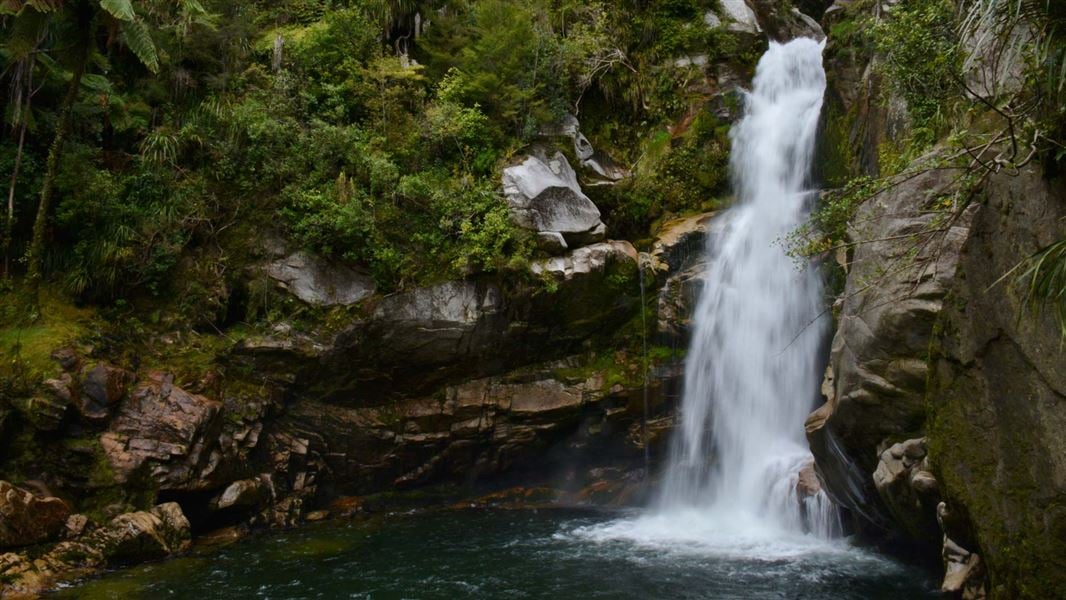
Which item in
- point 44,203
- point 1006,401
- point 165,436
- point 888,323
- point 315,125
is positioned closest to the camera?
point 1006,401

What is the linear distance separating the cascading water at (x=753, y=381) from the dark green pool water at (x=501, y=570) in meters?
0.96

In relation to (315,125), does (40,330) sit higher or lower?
lower

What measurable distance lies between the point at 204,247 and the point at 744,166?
13209 mm

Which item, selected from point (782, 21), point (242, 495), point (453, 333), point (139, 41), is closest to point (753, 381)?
point (453, 333)

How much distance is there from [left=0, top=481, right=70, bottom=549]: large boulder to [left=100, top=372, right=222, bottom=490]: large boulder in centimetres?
110

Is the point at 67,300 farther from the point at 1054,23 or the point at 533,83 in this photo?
the point at 1054,23

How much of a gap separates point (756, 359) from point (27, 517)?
13.7m

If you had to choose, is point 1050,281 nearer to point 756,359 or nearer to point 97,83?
point 756,359

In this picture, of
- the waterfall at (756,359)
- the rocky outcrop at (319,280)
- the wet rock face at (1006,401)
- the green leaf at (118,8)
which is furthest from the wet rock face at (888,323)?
the green leaf at (118,8)

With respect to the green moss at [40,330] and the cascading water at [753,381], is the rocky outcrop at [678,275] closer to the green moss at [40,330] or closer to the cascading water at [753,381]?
the cascading water at [753,381]

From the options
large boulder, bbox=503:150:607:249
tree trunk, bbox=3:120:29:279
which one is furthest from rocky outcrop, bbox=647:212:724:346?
tree trunk, bbox=3:120:29:279

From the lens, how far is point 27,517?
10.9 meters

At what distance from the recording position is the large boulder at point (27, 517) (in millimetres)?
10586

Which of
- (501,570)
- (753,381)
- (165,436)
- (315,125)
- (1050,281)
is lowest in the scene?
(501,570)
